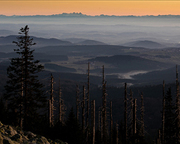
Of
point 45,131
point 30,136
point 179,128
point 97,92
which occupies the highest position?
point 30,136

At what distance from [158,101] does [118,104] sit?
19.7 metres

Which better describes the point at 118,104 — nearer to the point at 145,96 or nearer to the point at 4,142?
the point at 145,96

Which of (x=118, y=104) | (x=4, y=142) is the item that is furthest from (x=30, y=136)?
(x=118, y=104)

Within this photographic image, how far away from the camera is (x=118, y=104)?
13162 cm

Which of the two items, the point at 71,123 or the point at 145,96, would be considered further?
the point at 145,96

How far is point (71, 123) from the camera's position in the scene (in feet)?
116

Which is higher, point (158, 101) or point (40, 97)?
point (40, 97)

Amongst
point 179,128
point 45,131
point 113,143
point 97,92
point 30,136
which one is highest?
point 30,136

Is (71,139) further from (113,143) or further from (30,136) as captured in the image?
(113,143)

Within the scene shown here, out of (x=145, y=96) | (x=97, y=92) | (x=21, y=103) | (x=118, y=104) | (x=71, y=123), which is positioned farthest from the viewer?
(x=97, y=92)

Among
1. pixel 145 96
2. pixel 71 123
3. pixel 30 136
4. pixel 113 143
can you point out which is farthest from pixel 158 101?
pixel 30 136

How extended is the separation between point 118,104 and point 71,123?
321ft

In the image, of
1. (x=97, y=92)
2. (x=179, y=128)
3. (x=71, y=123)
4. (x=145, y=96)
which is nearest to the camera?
(x=71, y=123)

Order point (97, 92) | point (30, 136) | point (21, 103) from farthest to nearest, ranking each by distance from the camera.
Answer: point (97, 92)
point (21, 103)
point (30, 136)
